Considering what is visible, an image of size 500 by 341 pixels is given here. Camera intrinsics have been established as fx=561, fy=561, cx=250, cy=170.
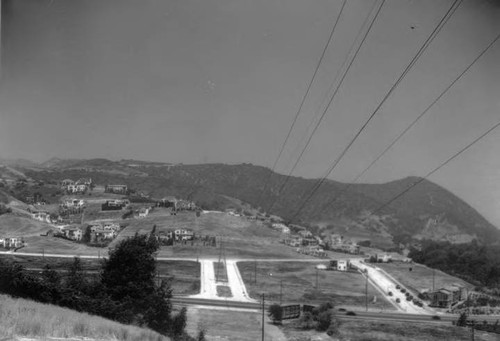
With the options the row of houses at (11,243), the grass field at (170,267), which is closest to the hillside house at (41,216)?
the row of houses at (11,243)

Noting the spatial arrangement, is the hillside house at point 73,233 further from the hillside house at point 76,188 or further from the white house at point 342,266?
the hillside house at point 76,188

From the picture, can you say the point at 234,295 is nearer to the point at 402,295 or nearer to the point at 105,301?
the point at 402,295

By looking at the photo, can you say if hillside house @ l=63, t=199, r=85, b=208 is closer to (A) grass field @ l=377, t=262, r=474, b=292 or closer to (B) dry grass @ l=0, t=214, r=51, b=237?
(B) dry grass @ l=0, t=214, r=51, b=237

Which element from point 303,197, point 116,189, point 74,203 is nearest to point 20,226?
point 74,203

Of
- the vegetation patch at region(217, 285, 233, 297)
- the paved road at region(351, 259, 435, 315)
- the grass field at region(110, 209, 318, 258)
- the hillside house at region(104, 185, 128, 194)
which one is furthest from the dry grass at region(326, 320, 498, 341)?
the hillside house at region(104, 185, 128, 194)

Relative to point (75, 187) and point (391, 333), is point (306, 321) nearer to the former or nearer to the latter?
point (391, 333)

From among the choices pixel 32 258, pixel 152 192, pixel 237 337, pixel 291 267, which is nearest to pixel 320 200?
pixel 152 192
